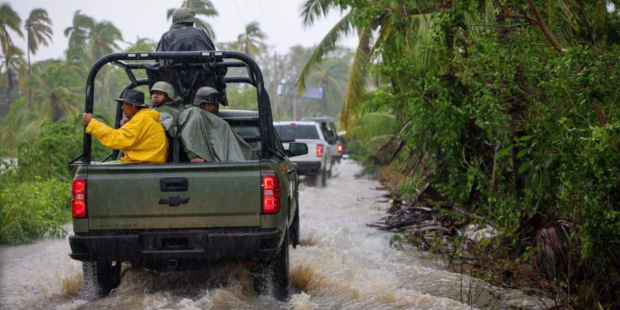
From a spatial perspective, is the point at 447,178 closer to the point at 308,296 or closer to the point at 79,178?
the point at 308,296

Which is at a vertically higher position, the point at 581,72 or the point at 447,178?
the point at 581,72

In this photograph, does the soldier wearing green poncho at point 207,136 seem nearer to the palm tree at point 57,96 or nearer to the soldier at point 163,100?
the soldier at point 163,100

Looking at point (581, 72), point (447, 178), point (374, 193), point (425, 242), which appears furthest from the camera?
point (374, 193)

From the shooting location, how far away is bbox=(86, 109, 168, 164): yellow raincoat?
606 centimetres

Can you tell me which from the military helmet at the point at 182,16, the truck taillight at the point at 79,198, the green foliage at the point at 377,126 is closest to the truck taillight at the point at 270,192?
the truck taillight at the point at 79,198

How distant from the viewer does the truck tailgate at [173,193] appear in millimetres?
5836

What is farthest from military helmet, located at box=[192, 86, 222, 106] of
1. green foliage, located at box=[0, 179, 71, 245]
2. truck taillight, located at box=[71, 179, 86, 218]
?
green foliage, located at box=[0, 179, 71, 245]

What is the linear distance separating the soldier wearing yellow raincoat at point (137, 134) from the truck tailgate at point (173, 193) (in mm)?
293

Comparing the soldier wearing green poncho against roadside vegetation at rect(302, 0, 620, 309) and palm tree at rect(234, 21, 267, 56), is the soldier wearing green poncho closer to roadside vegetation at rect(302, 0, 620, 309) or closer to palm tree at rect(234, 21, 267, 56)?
roadside vegetation at rect(302, 0, 620, 309)

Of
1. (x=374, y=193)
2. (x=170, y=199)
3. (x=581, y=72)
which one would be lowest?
(x=374, y=193)

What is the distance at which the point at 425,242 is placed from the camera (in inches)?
387

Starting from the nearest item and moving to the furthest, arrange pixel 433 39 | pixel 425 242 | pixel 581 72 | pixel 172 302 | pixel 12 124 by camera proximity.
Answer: pixel 581 72 < pixel 172 302 < pixel 433 39 < pixel 425 242 < pixel 12 124

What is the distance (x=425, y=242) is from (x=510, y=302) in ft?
10.5

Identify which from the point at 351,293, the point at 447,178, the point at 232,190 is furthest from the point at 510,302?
the point at 447,178
